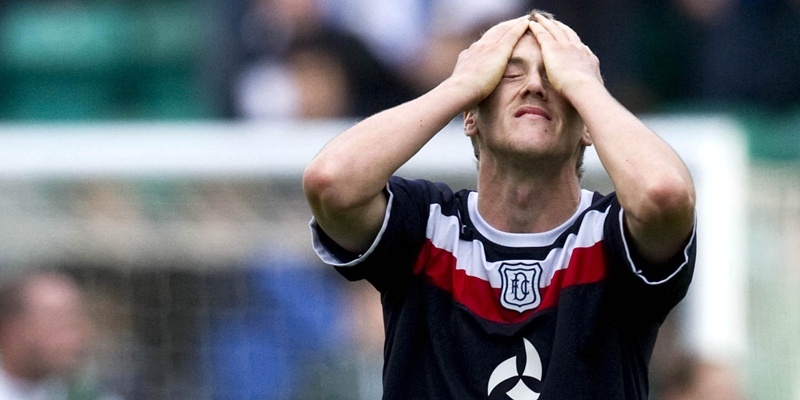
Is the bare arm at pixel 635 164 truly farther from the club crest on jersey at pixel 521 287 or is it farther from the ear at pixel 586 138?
the club crest on jersey at pixel 521 287

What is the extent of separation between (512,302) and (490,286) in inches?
2.7

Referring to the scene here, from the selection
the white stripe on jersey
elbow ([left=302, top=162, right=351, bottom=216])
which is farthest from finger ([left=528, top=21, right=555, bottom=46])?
elbow ([left=302, top=162, right=351, bottom=216])

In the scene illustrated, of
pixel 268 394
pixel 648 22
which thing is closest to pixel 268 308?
pixel 268 394

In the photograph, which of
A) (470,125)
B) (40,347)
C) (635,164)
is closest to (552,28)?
(470,125)

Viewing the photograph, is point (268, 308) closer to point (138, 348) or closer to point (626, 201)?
point (138, 348)

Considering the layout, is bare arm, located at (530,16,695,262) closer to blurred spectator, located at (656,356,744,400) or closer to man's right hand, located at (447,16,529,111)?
man's right hand, located at (447,16,529,111)

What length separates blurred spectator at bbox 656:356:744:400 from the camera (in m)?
5.66

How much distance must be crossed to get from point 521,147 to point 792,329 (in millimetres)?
4217

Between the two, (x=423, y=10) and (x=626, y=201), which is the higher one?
(x=423, y=10)

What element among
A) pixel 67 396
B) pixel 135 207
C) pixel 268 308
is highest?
pixel 135 207

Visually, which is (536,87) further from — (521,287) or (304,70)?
(304,70)

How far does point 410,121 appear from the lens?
138 inches

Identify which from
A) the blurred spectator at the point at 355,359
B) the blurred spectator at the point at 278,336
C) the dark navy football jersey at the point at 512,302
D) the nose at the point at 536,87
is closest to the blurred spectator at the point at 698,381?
the blurred spectator at the point at 355,359

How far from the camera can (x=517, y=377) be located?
334 cm
